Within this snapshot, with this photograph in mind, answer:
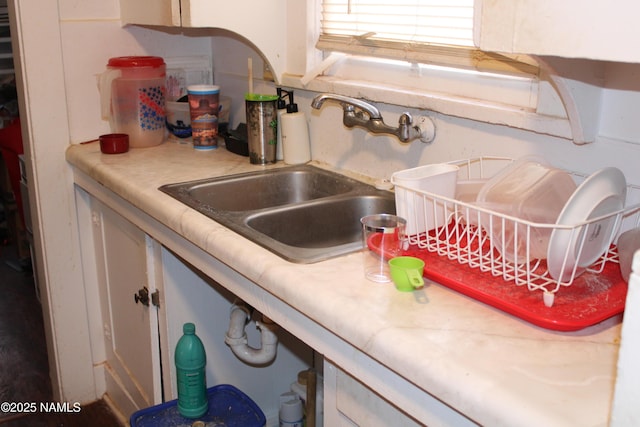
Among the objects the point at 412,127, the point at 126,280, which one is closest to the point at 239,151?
the point at 126,280

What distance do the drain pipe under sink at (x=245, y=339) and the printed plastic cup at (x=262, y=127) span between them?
45 centimetres

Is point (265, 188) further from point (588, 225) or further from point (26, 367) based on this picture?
point (26, 367)

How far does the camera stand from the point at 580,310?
98cm

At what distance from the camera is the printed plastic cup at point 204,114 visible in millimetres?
2162

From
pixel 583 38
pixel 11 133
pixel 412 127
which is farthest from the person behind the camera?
pixel 11 133

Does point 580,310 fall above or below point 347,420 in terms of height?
above

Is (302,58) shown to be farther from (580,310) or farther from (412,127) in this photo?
(580,310)

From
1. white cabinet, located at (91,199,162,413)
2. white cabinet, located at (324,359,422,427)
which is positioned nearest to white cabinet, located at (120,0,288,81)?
white cabinet, located at (91,199,162,413)

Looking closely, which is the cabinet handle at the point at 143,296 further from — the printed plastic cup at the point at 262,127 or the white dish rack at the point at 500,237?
the white dish rack at the point at 500,237

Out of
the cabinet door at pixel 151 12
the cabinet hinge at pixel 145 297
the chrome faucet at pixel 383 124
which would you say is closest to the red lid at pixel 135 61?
the cabinet door at pixel 151 12

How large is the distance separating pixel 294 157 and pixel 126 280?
650 millimetres

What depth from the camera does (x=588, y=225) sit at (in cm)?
103

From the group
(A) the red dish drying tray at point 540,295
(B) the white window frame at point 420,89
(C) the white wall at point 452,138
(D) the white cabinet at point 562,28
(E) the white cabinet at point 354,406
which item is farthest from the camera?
(B) the white window frame at point 420,89

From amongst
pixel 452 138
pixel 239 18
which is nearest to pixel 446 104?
pixel 452 138
